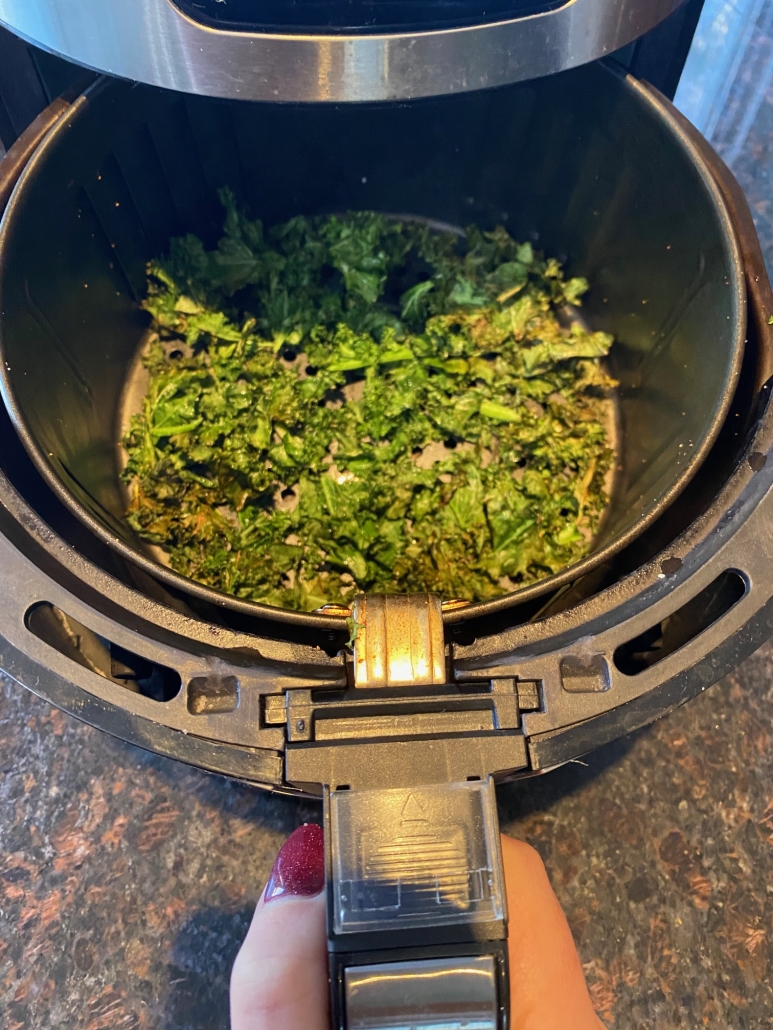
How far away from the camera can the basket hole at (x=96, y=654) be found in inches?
20.8

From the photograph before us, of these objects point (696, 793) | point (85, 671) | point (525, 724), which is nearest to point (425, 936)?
point (525, 724)

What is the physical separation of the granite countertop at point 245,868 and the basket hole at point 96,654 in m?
0.21

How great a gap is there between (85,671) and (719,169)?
717 millimetres

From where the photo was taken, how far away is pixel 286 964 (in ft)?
1.75

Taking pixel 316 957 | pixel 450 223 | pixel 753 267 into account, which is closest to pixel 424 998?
pixel 316 957

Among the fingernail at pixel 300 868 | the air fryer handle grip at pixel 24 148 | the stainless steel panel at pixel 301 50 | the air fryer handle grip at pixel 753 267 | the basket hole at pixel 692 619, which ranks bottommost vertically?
the fingernail at pixel 300 868

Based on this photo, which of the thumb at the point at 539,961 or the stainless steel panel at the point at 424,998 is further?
the thumb at the point at 539,961

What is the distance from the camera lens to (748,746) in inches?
32.4

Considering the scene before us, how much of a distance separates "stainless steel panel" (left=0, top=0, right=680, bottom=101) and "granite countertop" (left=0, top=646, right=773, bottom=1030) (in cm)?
68

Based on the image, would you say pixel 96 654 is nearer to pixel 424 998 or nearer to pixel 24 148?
pixel 424 998

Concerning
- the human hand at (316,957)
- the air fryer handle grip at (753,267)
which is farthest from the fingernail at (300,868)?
the air fryer handle grip at (753,267)

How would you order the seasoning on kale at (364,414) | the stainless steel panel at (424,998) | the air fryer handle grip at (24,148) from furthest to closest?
the seasoning on kale at (364,414) → the air fryer handle grip at (24,148) → the stainless steel panel at (424,998)

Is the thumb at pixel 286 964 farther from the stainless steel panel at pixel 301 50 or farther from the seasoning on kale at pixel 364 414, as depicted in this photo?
the stainless steel panel at pixel 301 50

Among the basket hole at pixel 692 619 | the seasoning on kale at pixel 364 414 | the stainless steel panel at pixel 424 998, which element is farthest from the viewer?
the seasoning on kale at pixel 364 414
